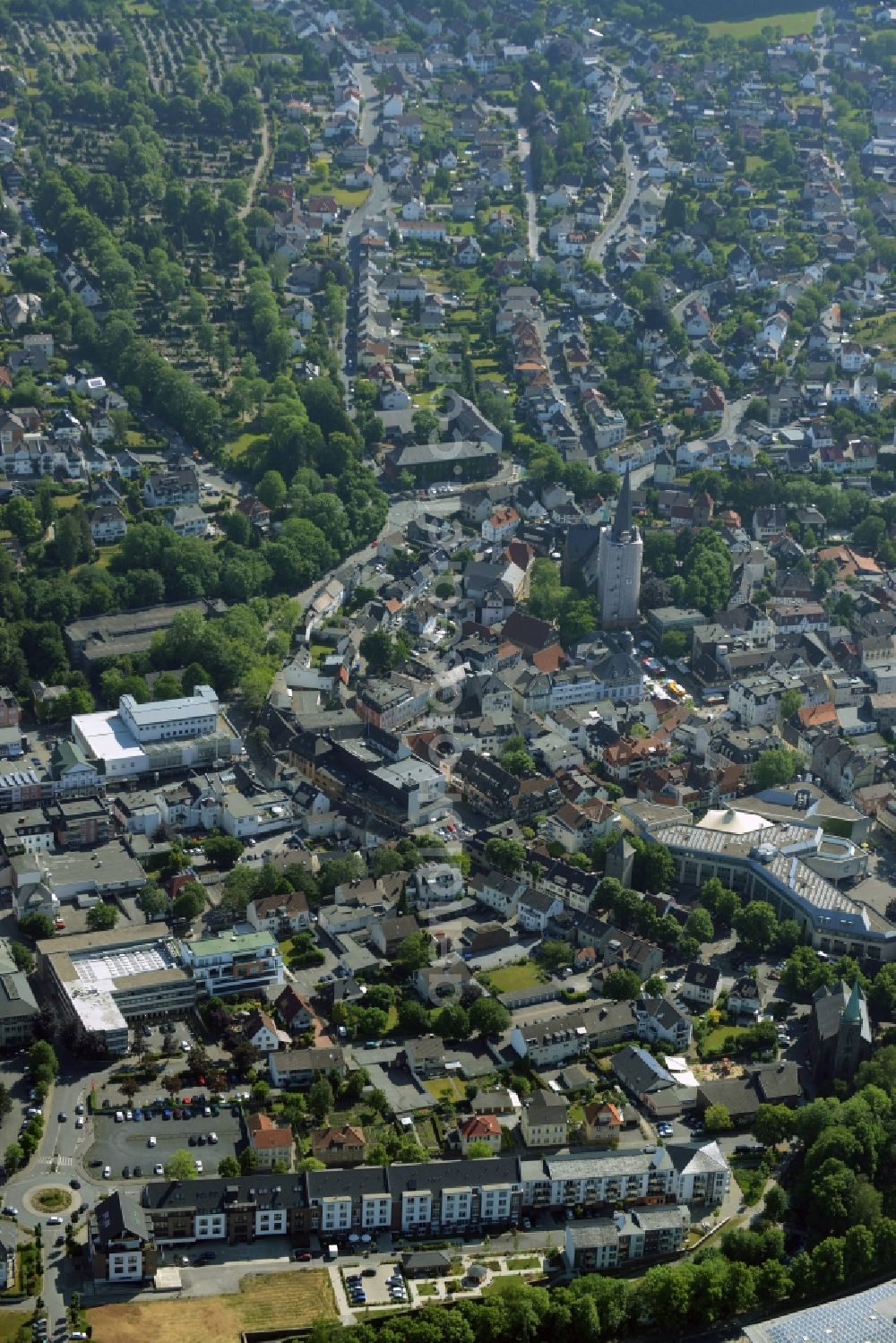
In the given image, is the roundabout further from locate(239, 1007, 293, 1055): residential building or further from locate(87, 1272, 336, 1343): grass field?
locate(239, 1007, 293, 1055): residential building

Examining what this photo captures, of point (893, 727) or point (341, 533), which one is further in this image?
point (341, 533)

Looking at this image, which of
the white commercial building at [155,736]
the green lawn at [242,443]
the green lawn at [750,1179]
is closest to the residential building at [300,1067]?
the green lawn at [750,1179]

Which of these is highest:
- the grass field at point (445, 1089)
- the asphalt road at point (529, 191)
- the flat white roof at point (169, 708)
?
the asphalt road at point (529, 191)

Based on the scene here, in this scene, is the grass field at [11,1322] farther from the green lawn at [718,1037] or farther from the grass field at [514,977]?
the green lawn at [718,1037]

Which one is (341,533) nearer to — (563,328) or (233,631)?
(233,631)

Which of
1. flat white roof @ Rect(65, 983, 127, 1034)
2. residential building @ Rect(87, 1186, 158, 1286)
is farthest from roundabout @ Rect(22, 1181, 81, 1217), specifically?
flat white roof @ Rect(65, 983, 127, 1034)

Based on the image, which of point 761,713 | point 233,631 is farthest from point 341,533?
point 761,713
